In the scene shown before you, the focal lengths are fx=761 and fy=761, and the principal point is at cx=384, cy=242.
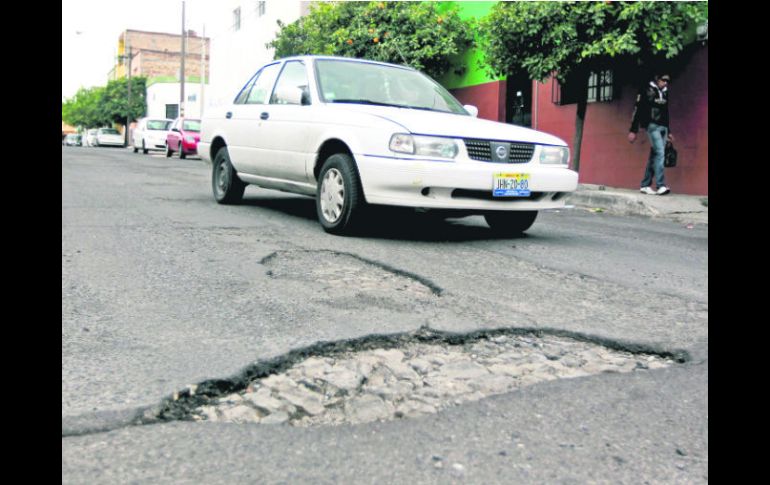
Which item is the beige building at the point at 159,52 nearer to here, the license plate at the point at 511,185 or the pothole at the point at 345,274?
the license plate at the point at 511,185

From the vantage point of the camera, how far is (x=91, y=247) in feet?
16.5

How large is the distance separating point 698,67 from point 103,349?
36.6ft

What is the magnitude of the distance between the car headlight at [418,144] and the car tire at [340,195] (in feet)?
1.41

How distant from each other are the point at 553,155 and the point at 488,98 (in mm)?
12083

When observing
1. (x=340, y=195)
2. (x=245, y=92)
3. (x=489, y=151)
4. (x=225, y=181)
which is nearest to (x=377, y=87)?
(x=340, y=195)

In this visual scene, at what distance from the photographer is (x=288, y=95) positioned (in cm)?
662

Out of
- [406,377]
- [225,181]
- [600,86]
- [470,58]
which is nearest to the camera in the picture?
[406,377]

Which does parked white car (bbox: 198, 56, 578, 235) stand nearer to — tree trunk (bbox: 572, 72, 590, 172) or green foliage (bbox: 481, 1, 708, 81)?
green foliage (bbox: 481, 1, 708, 81)

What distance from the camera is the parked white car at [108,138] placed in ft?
161

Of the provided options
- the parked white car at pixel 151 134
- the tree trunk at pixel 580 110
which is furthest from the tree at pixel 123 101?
the tree trunk at pixel 580 110

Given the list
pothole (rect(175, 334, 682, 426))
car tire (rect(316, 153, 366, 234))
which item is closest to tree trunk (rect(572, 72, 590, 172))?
car tire (rect(316, 153, 366, 234))

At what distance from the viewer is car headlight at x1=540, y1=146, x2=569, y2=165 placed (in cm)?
598

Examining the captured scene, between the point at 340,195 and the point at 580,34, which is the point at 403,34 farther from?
the point at 340,195
